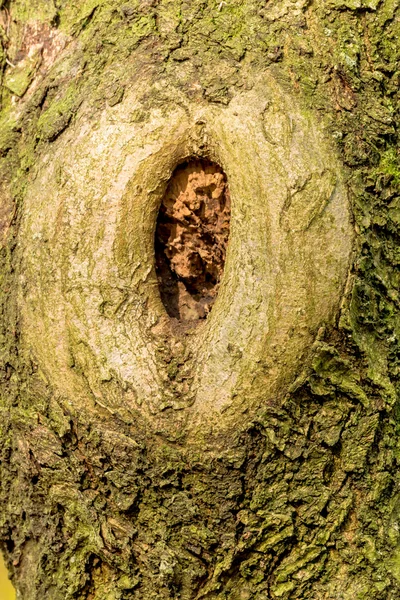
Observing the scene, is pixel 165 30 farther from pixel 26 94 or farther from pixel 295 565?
pixel 295 565

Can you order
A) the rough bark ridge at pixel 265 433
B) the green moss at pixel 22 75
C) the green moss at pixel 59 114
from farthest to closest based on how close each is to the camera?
the green moss at pixel 22 75 < the green moss at pixel 59 114 < the rough bark ridge at pixel 265 433

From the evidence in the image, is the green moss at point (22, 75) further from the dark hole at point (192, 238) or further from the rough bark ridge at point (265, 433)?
the dark hole at point (192, 238)

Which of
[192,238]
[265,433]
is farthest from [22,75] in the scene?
[265,433]

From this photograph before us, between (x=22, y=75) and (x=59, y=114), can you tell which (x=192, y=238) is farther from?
(x=22, y=75)

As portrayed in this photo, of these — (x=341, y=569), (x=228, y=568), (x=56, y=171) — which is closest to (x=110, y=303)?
(x=56, y=171)

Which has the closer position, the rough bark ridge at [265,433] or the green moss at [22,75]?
the rough bark ridge at [265,433]

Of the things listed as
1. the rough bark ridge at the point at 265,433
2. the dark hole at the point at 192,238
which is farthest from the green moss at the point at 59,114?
the dark hole at the point at 192,238

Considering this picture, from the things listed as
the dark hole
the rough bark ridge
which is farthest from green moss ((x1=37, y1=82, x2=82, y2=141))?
the dark hole
